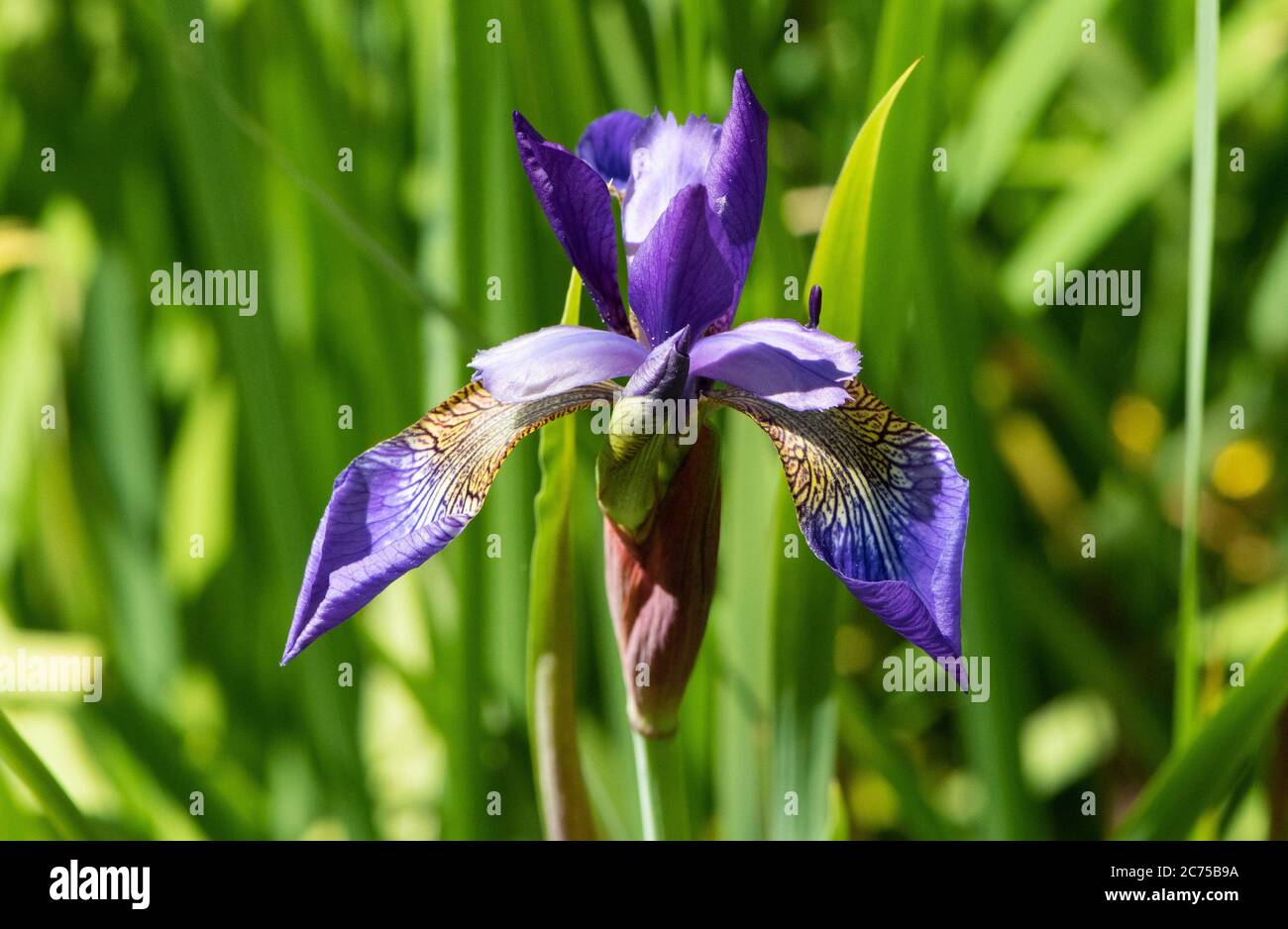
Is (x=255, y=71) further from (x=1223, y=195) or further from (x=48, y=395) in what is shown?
(x=1223, y=195)

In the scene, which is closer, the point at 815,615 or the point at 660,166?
the point at 660,166

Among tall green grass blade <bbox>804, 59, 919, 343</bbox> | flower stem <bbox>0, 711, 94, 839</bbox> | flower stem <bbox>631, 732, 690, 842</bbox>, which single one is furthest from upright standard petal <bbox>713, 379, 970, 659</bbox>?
flower stem <bbox>0, 711, 94, 839</bbox>

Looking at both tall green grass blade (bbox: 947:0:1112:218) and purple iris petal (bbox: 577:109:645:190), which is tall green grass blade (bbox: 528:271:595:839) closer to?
purple iris petal (bbox: 577:109:645:190)

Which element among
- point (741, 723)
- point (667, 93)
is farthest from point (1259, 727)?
point (667, 93)

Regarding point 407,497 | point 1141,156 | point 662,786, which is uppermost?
point 1141,156

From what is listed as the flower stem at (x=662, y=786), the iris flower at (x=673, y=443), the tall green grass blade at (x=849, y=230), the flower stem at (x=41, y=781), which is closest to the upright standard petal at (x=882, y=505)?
the iris flower at (x=673, y=443)

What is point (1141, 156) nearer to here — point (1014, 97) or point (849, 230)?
point (1014, 97)

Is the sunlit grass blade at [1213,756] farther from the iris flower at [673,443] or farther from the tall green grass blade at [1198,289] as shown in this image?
the iris flower at [673,443]

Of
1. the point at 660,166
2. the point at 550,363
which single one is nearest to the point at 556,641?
the point at 550,363
